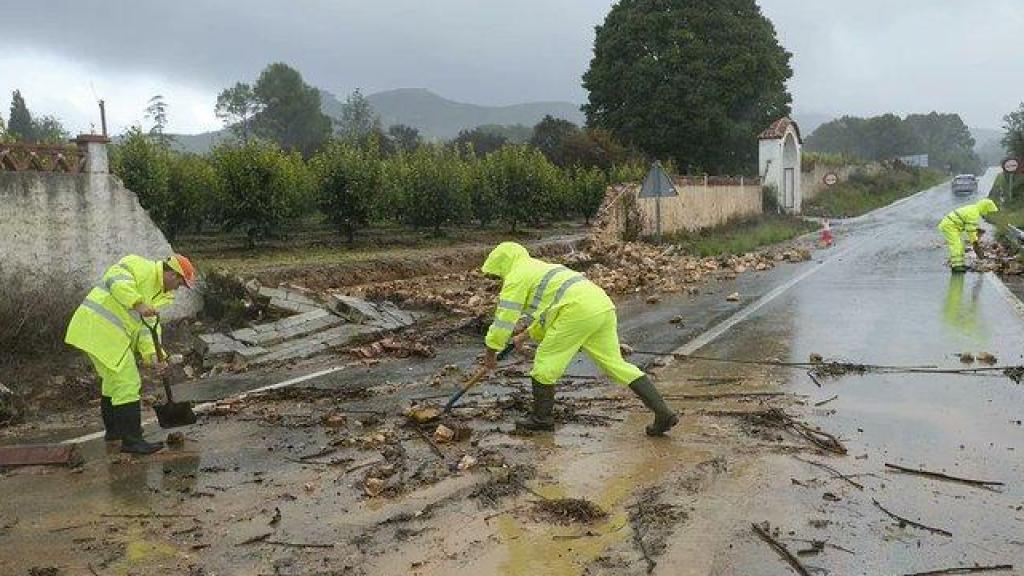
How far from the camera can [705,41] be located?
1677 inches

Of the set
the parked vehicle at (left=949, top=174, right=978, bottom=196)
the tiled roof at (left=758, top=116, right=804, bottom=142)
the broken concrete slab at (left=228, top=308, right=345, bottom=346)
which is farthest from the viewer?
the parked vehicle at (left=949, top=174, right=978, bottom=196)

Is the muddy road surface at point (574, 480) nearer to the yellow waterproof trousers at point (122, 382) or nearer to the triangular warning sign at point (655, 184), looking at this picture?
the yellow waterproof trousers at point (122, 382)

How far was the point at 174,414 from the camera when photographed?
23.4ft

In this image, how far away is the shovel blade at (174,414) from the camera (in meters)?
7.06

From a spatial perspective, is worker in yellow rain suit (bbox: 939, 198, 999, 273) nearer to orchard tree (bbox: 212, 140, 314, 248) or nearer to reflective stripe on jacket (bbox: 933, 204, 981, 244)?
reflective stripe on jacket (bbox: 933, 204, 981, 244)

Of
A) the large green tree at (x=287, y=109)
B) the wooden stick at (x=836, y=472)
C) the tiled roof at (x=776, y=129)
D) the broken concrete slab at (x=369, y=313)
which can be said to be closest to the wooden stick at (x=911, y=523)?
the wooden stick at (x=836, y=472)

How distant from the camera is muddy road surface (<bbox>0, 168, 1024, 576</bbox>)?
4316 mm

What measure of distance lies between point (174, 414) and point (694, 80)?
38.2 m

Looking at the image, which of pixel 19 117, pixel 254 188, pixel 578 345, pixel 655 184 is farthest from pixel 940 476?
pixel 19 117

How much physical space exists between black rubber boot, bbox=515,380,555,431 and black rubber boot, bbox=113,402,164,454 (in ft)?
9.83

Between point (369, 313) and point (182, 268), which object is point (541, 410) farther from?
point (369, 313)

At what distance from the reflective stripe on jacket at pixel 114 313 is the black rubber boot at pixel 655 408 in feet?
13.3

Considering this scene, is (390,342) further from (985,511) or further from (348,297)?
(985,511)

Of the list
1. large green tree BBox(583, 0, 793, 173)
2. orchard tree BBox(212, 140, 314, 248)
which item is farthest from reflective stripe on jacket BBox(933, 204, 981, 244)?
large green tree BBox(583, 0, 793, 173)
